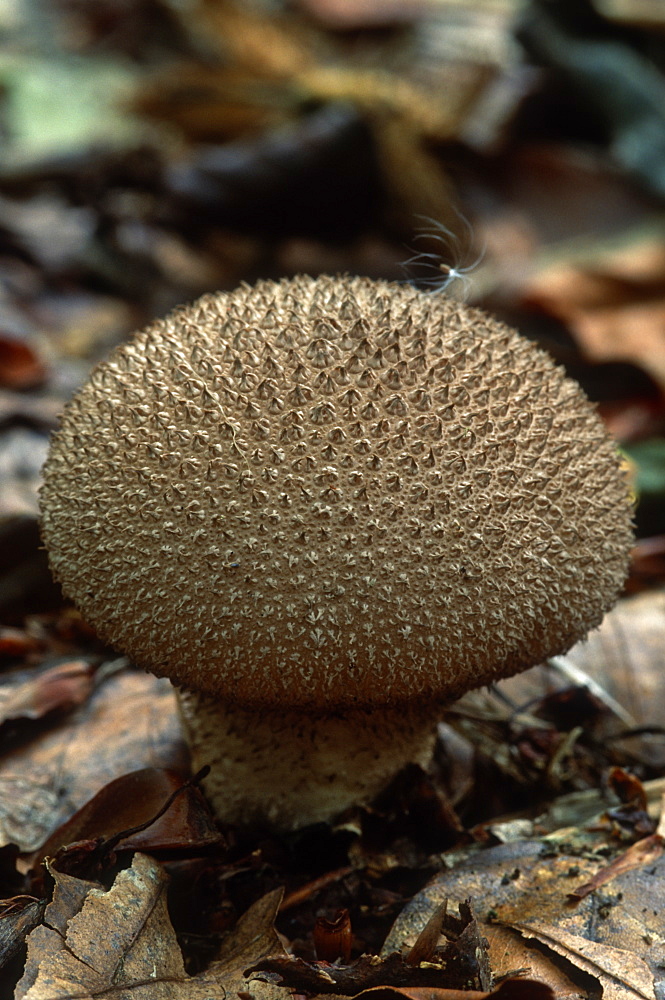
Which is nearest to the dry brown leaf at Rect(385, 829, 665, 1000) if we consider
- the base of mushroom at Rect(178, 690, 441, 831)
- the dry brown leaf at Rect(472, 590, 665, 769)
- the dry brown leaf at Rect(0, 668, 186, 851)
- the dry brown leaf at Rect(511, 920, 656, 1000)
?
the dry brown leaf at Rect(511, 920, 656, 1000)

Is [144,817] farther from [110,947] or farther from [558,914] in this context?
[558,914]

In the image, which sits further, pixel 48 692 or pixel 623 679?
pixel 623 679

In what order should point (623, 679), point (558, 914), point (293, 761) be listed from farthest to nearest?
point (623, 679)
point (293, 761)
point (558, 914)

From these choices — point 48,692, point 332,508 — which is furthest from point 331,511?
point 48,692

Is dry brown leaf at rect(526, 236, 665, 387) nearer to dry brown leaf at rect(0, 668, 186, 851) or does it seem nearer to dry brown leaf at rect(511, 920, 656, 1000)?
dry brown leaf at rect(0, 668, 186, 851)

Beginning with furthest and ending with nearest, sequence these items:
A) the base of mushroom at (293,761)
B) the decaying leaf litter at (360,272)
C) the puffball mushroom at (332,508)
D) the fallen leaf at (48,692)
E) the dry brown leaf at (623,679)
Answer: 1. the dry brown leaf at (623,679)
2. the fallen leaf at (48,692)
3. the base of mushroom at (293,761)
4. the decaying leaf litter at (360,272)
5. the puffball mushroom at (332,508)

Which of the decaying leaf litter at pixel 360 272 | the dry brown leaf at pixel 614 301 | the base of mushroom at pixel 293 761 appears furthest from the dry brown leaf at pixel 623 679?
the dry brown leaf at pixel 614 301

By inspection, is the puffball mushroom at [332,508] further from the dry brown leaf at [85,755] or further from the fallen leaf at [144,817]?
the dry brown leaf at [85,755]

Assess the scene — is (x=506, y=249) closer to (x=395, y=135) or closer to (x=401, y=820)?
(x=395, y=135)
